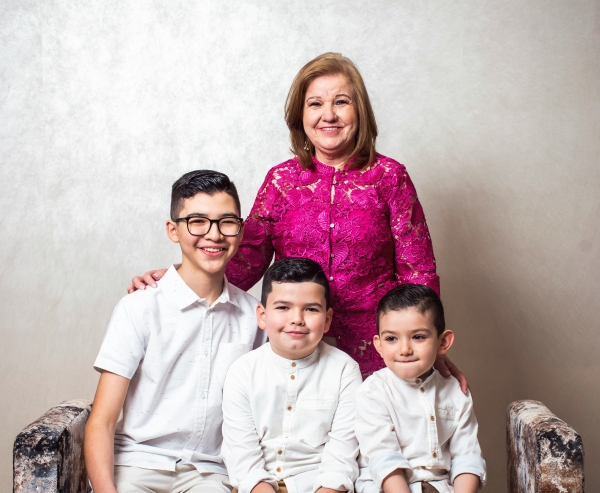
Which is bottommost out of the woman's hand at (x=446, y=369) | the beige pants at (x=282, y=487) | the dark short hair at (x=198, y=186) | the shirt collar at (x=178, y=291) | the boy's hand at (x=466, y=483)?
the beige pants at (x=282, y=487)

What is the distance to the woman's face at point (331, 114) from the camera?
7.81ft

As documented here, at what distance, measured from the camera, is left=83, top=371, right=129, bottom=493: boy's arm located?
74.2 inches

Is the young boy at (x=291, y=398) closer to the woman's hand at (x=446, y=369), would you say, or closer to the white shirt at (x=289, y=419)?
the white shirt at (x=289, y=419)

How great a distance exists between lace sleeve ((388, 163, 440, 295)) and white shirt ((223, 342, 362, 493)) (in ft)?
1.41

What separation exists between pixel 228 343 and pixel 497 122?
6.22 feet

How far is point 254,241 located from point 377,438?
0.83 m

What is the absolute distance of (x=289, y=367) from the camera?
2.08m

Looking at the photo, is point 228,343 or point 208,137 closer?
point 228,343

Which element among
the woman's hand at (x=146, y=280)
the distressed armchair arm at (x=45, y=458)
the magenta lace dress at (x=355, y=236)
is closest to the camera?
the distressed armchair arm at (x=45, y=458)

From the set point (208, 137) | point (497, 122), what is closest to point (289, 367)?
point (208, 137)

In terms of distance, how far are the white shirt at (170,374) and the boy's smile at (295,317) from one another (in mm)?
184

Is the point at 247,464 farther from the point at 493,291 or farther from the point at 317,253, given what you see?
the point at 493,291

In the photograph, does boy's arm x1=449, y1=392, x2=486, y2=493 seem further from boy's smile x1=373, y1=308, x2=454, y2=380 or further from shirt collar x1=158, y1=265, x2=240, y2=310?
shirt collar x1=158, y1=265, x2=240, y2=310

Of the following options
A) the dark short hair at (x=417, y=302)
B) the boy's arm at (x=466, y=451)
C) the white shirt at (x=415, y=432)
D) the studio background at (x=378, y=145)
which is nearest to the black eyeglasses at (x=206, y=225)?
the dark short hair at (x=417, y=302)
